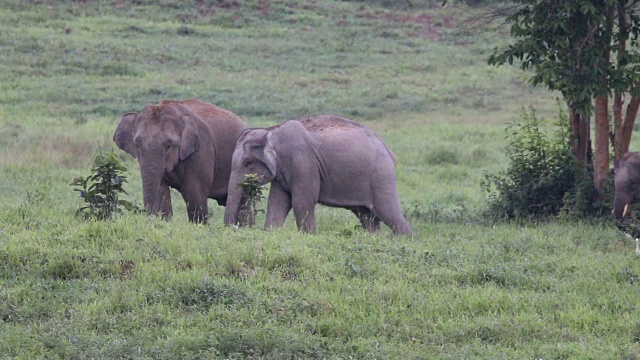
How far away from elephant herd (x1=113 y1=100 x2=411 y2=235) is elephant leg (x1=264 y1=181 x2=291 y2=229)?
10 millimetres

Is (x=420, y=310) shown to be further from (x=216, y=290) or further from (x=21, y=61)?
(x=21, y=61)

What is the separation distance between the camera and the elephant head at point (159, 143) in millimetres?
10938

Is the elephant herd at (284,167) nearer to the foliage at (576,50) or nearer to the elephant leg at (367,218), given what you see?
the elephant leg at (367,218)

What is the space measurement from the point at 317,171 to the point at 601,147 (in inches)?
135

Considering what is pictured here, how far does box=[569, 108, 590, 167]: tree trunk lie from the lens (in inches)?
508

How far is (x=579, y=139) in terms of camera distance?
13.0 m

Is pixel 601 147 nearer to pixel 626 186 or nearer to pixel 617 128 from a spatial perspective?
pixel 617 128

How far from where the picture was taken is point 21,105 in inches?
873

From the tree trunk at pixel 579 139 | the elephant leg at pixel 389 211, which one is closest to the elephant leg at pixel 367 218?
the elephant leg at pixel 389 211

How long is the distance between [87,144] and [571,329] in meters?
12.1

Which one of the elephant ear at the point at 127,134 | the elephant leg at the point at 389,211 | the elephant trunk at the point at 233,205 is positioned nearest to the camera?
the elephant trunk at the point at 233,205

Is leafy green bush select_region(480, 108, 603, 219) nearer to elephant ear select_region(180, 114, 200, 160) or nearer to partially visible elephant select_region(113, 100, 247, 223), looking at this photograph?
partially visible elephant select_region(113, 100, 247, 223)

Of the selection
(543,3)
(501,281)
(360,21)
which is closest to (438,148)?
(543,3)

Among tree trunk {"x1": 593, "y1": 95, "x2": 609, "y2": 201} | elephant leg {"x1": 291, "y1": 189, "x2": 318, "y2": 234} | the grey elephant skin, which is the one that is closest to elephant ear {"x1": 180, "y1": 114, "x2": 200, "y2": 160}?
elephant leg {"x1": 291, "y1": 189, "x2": 318, "y2": 234}
